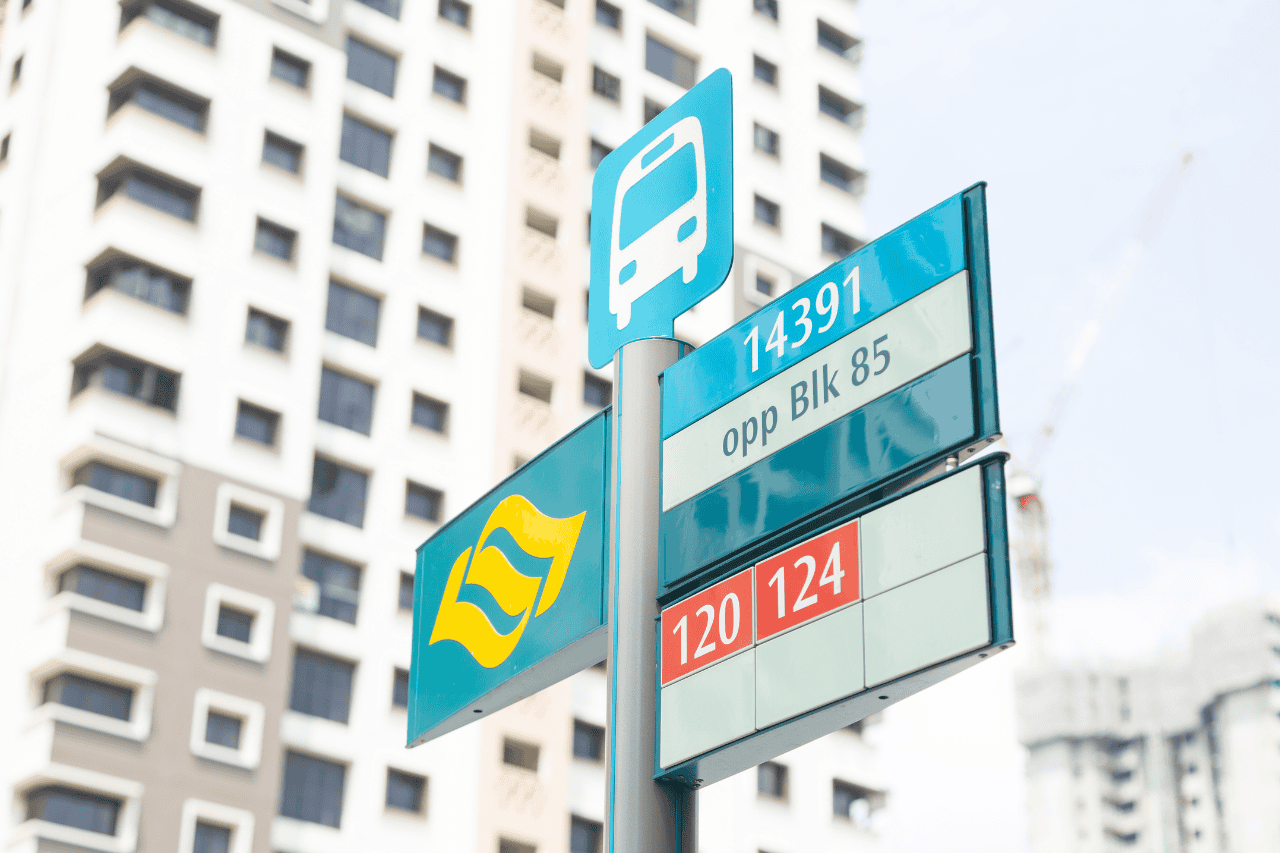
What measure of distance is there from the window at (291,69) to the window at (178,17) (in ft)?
6.55

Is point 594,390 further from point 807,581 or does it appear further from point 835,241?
point 807,581

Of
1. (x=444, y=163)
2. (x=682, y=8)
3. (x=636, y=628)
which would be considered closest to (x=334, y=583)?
(x=444, y=163)

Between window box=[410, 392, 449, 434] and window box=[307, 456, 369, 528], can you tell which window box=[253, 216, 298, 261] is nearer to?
window box=[410, 392, 449, 434]

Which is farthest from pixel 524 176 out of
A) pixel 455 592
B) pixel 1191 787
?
pixel 1191 787

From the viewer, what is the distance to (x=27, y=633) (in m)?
38.2

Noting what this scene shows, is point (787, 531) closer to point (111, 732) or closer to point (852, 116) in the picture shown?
point (111, 732)

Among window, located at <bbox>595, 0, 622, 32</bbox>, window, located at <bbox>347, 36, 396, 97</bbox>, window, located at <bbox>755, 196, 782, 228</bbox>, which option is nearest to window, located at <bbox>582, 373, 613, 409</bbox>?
window, located at <bbox>755, 196, 782, 228</bbox>

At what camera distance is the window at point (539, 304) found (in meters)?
50.9

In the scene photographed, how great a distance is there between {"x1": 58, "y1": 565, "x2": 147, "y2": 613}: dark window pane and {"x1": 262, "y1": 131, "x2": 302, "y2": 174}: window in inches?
494

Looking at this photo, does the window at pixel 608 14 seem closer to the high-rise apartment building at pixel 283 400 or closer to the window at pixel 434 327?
the high-rise apartment building at pixel 283 400

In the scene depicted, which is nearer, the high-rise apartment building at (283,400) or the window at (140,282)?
the high-rise apartment building at (283,400)

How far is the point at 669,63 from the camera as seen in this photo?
57.6 metres

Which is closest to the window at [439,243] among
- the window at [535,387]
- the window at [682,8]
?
the window at [535,387]

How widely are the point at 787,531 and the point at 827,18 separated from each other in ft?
191
